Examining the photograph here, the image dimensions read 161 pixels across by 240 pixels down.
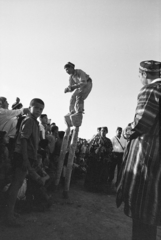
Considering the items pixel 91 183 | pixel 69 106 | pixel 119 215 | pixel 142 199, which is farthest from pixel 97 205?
pixel 142 199

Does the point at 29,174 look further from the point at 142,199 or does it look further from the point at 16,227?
the point at 142,199

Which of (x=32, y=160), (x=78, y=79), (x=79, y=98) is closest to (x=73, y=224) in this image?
(x=32, y=160)

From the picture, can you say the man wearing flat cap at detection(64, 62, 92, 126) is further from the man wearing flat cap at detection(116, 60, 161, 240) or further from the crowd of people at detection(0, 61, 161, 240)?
the man wearing flat cap at detection(116, 60, 161, 240)

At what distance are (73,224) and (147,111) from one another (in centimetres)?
242

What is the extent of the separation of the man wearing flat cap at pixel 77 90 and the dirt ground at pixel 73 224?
212 cm

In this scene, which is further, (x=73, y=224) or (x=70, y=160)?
(x=70, y=160)

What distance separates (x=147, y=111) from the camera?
6.29 feet

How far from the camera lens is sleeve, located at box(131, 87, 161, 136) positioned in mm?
1895

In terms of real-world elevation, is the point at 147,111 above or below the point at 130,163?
above

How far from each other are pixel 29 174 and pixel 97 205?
1.82 m

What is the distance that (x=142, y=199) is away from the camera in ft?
5.93

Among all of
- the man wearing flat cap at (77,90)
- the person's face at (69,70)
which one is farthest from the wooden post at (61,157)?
the person's face at (69,70)

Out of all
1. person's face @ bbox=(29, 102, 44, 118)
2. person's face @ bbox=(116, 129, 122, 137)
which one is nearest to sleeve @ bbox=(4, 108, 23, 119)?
person's face @ bbox=(29, 102, 44, 118)

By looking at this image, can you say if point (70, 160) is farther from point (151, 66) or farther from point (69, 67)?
point (151, 66)
